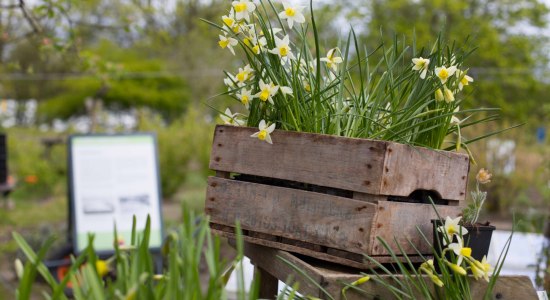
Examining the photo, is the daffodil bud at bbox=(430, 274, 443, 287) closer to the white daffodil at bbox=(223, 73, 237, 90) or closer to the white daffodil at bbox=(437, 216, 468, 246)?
the white daffodil at bbox=(437, 216, 468, 246)

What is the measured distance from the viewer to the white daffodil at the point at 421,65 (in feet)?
5.94

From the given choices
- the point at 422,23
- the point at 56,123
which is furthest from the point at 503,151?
the point at 56,123

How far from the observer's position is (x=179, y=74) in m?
27.2

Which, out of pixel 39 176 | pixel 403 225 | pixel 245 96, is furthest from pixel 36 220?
pixel 403 225

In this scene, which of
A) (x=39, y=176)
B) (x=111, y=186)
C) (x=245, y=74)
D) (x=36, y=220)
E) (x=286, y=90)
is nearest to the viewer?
(x=286, y=90)

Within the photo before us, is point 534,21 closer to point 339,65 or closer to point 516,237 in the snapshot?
point 516,237

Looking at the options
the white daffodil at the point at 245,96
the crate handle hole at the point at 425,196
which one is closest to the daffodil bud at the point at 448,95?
the crate handle hole at the point at 425,196

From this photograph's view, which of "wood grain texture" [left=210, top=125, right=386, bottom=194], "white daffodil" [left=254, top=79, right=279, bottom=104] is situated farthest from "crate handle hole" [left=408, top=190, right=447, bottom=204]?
"white daffodil" [left=254, top=79, right=279, bottom=104]

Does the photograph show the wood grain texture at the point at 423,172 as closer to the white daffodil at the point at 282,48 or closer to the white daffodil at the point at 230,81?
the white daffodil at the point at 282,48

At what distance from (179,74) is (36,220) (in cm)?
1840

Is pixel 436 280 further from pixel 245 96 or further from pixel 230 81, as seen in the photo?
pixel 230 81

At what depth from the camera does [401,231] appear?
5.96 ft

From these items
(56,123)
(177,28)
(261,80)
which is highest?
(177,28)

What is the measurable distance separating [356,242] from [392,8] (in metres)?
23.8
